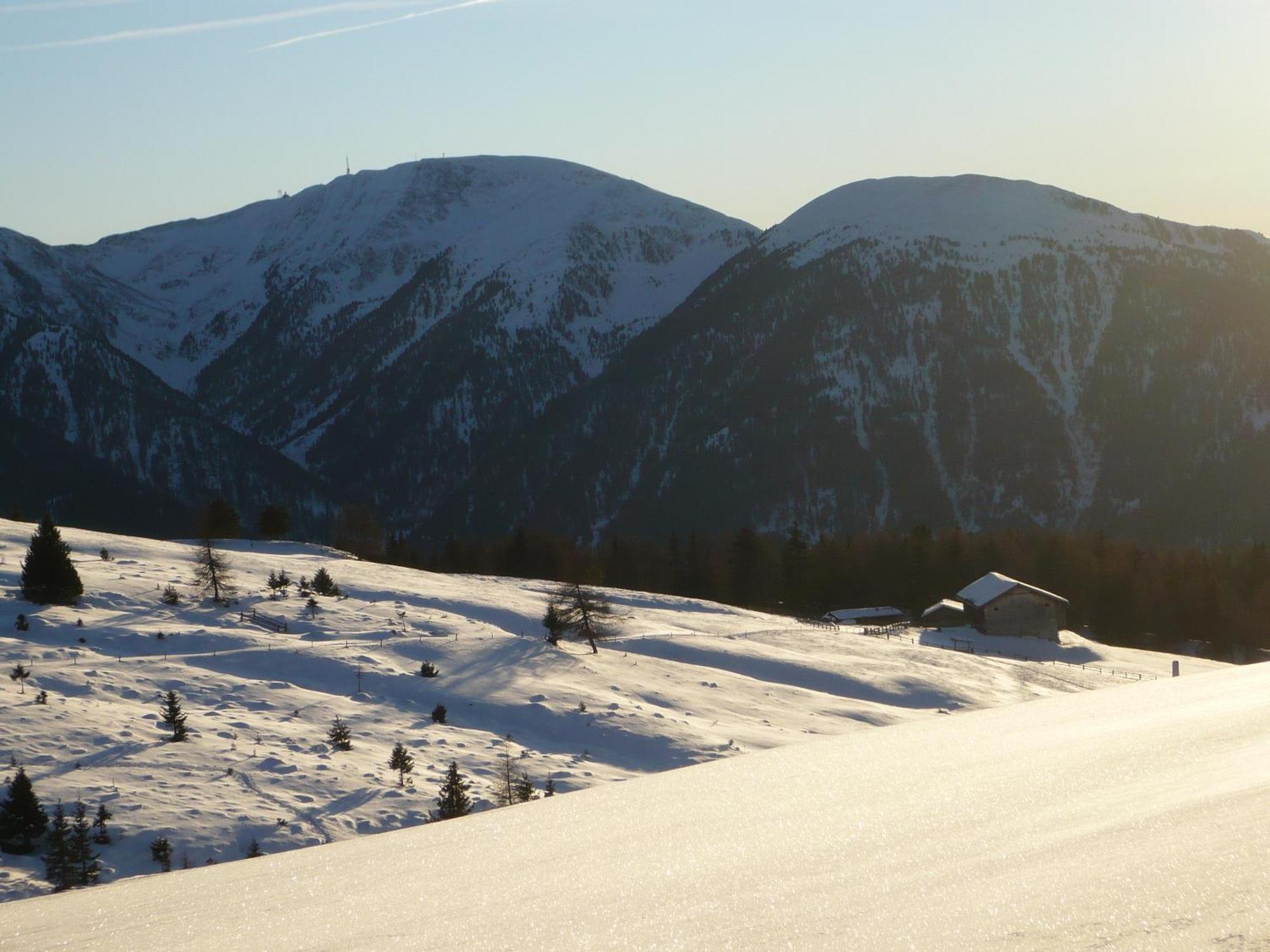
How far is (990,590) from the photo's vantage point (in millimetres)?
75688

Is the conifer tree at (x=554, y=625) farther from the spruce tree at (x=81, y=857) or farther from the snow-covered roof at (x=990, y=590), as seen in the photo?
the snow-covered roof at (x=990, y=590)

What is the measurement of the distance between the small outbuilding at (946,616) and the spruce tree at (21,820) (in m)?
67.3

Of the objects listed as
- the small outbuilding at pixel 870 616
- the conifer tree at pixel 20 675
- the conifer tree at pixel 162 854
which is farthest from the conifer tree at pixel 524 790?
the small outbuilding at pixel 870 616

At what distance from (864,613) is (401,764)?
70.2m

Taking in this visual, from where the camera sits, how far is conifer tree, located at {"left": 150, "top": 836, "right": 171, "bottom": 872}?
66.5 feet

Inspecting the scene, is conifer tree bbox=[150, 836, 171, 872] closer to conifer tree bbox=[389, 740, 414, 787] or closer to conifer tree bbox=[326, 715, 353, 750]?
conifer tree bbox=[389, 740, 414, 787]

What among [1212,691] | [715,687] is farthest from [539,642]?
[1212,691]

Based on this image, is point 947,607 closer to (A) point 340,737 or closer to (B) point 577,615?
(B) point 577,615

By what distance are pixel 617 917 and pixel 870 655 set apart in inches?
2055

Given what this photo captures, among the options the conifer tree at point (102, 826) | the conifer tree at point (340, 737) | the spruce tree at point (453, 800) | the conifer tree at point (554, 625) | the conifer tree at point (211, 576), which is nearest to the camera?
the conifer tree at point (102, 826)

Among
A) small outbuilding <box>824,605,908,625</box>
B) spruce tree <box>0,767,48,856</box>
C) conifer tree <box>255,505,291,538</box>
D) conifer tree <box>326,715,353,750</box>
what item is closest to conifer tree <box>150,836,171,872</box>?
spruce tree <box>0,767,48,856</box>

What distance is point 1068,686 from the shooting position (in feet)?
166

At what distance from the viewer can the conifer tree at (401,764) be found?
26.7 metres

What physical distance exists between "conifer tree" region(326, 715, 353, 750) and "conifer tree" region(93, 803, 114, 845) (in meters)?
7.38
